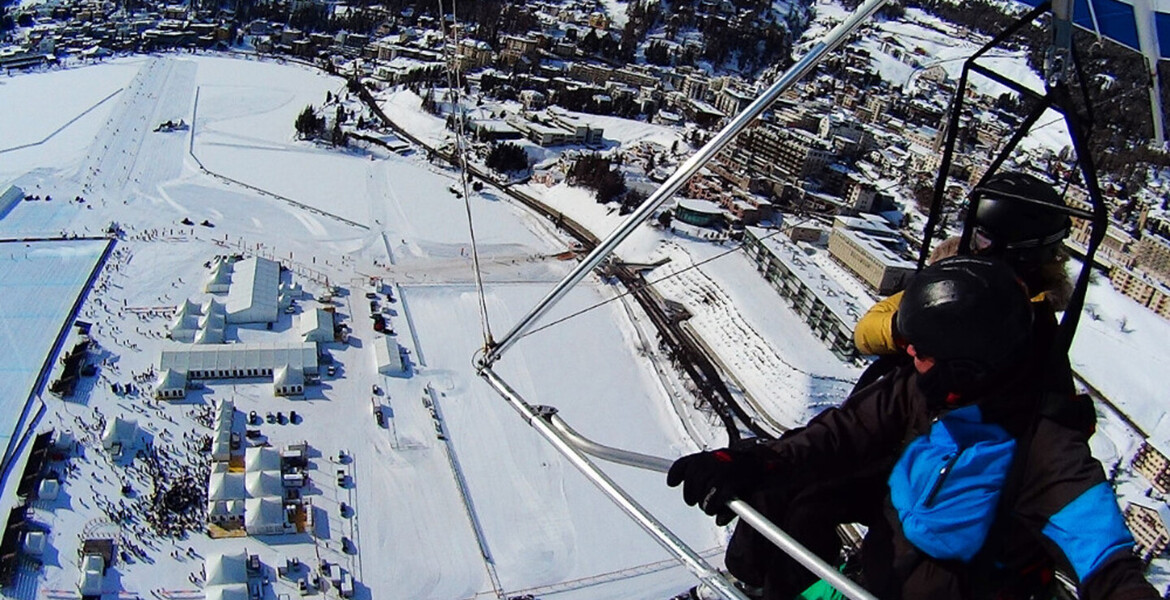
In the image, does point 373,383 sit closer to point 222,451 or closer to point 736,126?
point 222,451

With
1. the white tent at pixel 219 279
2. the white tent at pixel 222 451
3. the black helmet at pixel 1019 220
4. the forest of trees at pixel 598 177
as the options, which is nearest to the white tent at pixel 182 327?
the white tent at pixel 219 279

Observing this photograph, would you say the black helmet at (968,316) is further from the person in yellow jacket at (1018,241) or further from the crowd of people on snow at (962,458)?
the person in yellow jacket at (1018,241)

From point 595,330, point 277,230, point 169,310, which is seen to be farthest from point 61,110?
point 595,330

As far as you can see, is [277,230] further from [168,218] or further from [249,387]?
[249,387]

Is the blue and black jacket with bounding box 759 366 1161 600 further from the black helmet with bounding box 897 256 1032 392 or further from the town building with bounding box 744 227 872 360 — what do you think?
the town building with bounding box 744 227 872 360

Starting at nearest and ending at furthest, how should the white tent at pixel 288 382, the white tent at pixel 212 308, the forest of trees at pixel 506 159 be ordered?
the white tent at pixel 288 382, the white tent at pixel 212 308, the forest of trees at pixel 506 159

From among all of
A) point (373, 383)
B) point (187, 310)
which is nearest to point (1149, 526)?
point (373, 383)

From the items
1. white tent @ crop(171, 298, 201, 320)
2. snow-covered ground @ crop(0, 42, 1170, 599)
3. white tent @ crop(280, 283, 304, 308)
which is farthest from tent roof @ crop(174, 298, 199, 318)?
white tent @ crop(280, 283, 304, 308)

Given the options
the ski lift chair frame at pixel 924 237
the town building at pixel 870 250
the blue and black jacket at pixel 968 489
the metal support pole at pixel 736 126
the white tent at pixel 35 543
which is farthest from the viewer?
the town building at pixel 870 250
